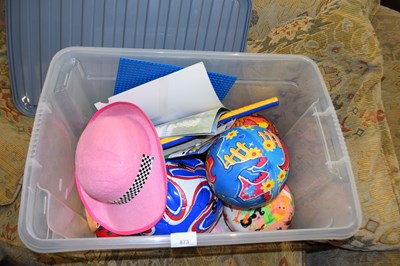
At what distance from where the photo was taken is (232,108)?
0.90 meters

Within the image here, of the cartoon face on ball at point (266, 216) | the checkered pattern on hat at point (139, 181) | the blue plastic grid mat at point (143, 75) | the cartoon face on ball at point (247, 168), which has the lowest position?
the cartoon face on ball at point (266, 216)

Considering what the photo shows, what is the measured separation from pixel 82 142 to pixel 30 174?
0.32 ft

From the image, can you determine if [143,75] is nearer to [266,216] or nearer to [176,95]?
[176,95]

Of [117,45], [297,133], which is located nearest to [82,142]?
[117,45]

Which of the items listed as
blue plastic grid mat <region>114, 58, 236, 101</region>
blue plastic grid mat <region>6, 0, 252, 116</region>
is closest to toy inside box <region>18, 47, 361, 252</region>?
blue plastic grid mat <region>114, 58, 236, 101</region>

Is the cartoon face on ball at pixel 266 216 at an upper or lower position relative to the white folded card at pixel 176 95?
lower

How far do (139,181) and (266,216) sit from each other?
260mm

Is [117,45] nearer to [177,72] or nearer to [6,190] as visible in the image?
[177,72]

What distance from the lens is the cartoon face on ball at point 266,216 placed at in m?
0.74

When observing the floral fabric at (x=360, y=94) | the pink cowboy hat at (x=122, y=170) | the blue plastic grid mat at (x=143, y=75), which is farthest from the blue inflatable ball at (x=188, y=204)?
the floral fabric at (x=360, y=94)

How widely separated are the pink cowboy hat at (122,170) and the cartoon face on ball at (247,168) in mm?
104

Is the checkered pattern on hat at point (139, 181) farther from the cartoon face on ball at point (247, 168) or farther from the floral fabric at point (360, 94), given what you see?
the floral fabric at point (360, 94)

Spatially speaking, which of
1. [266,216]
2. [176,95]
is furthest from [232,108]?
[266,216]

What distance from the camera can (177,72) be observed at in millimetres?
752
